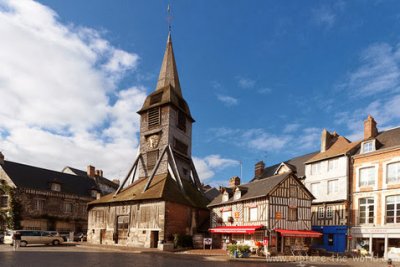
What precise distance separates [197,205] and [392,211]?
610 inches

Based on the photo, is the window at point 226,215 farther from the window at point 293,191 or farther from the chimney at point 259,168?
the chimney at point 259,168

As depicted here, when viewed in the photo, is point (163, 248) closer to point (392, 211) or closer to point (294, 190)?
point (294, 190)

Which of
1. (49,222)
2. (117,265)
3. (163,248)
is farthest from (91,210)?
(117,265)

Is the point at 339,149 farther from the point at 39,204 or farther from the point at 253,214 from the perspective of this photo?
the point at 39,204

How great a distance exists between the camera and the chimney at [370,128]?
1118 inches

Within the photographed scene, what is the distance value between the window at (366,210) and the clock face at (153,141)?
782 inches

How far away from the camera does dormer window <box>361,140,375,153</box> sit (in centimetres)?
2682

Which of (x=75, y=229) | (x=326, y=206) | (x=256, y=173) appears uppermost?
(x=256, y=173)

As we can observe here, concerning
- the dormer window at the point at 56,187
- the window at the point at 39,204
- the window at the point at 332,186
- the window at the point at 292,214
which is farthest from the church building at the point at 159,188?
the window at the point at 332,186

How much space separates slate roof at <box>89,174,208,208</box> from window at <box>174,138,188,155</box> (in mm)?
3317

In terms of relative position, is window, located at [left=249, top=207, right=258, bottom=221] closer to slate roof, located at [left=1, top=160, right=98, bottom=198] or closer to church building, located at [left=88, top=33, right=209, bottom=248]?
church building, located at [left=88, top=33, right=209, bottom=248]

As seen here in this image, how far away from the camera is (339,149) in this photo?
1183 inches

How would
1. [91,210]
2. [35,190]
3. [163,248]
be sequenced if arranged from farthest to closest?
[35,190] → [91,210] → [163,248]

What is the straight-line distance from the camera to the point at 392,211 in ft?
81.0
